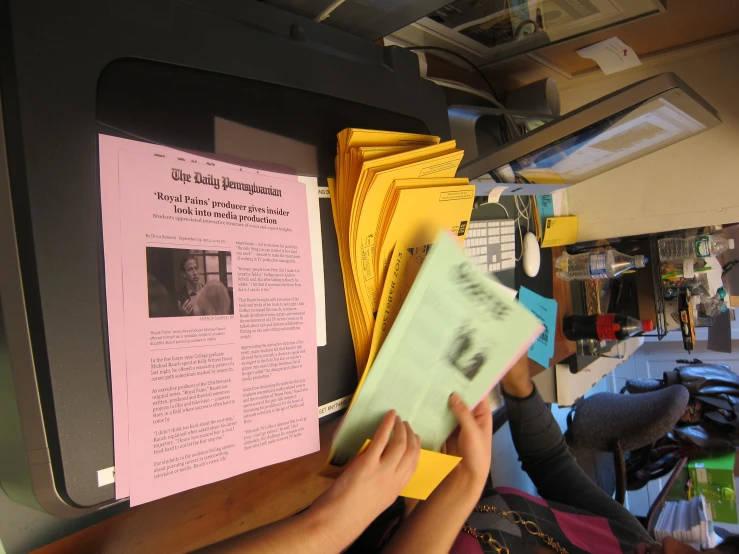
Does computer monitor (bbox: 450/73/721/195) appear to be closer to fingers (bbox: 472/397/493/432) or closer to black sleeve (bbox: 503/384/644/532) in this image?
fingers (bbox: 472/397/493/432)

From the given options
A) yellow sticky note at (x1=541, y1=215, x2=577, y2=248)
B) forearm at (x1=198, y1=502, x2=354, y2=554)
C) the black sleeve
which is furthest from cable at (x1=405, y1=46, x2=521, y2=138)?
forearm at (x1=198, y1=502, x2=354, y2=554)

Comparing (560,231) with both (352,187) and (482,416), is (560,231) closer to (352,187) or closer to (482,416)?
(482,416)

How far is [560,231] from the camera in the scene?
1270 mm

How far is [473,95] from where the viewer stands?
940 millimetres

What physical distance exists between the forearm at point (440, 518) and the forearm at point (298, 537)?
0.80ft

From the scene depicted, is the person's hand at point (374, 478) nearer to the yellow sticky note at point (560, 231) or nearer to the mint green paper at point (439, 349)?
the mint green paper at point (439, 349)

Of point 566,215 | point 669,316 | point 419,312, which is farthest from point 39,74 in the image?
point 669,316

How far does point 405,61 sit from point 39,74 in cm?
46

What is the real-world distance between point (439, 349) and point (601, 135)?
0.47 metres

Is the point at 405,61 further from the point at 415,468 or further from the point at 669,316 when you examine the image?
the point at 669,316

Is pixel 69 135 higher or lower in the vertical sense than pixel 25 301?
higher

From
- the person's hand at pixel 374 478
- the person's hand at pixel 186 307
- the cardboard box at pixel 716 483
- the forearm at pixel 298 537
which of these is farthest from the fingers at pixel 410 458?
the cardboard box at pixel 716 483

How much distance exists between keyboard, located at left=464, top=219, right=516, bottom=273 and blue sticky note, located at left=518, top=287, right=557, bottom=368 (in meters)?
0.10

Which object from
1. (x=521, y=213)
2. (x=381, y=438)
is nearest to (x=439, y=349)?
(x=381, y=438)
